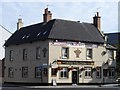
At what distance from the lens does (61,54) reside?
146 feet

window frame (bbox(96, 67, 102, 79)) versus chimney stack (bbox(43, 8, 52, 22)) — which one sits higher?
chimney stack (bbox(43, 8, 52, 22))

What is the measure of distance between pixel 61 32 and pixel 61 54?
3.30m

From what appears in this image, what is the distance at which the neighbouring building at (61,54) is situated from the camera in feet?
145

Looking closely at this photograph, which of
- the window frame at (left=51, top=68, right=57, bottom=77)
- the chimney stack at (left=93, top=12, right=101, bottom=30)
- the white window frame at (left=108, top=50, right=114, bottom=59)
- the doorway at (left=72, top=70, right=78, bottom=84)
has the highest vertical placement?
the chimney stack at (left=93, top=12, right=101, bottom=30)

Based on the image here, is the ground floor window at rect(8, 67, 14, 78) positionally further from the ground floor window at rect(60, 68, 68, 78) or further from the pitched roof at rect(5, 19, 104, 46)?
the ground floor window at rect(60, 68, 68, 78)

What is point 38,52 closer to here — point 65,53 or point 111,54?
point 65,53

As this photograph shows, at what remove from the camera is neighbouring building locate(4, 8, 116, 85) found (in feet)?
145

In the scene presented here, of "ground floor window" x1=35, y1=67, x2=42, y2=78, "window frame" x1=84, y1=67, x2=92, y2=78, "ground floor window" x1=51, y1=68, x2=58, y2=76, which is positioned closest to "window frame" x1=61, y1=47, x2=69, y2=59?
"ground floor window" x1=51, y1=68, x2=58, y2=76

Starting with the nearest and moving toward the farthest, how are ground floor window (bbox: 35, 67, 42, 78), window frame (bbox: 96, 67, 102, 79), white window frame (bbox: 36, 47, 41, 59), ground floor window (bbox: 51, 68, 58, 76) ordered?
ground floor window (bbox: 51, 68, 58, 76) → ground floor window (bbox: 35, 67, 42, 78) → white window frame (bbox: 36, 47, 41, 59) → window frame (bbox: 96, 67, 102, 79)

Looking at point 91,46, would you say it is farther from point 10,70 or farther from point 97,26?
point 10,70

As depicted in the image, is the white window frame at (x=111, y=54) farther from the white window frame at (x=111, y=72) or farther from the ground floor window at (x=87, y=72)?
the ground floor window at (x=87, y=72)

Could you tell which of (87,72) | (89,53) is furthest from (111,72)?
(89,53)

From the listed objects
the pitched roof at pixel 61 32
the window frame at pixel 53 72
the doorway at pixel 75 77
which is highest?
the pitched roof at pixel 61 32

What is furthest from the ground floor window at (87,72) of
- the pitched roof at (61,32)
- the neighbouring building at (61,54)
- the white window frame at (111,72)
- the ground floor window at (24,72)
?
the ground floor window at (24,72)
